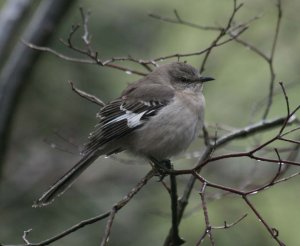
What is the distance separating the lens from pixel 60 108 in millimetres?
8180

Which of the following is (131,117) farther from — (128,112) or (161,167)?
(161,167)

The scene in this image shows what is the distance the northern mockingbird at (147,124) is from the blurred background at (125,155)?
159cm

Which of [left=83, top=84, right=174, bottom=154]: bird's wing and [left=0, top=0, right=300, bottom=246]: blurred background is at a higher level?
[left=0, top=0, right=300, bottom=246]: blurred background

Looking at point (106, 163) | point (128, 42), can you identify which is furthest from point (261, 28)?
point (106, 163)

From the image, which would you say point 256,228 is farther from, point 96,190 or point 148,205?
point 96,190

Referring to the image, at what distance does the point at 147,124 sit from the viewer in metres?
5.43

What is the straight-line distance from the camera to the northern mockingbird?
17.4ft

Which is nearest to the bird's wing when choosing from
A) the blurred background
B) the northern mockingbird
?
the northern mockingbird

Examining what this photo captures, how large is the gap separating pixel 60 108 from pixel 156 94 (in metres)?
2.81

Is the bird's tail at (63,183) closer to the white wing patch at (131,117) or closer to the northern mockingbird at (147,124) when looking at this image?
the northern mockingbird at (147,124)

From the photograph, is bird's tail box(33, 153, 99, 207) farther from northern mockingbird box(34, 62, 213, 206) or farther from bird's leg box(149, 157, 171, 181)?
bird's leg box(149, 157, 171, 181)

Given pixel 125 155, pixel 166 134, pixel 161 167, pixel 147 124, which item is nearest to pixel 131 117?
pixel 147 124

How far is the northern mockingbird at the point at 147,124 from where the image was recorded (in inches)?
208

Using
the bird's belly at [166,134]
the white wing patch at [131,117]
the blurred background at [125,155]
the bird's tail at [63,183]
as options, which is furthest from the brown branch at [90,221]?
the blurred background at [125,155]
